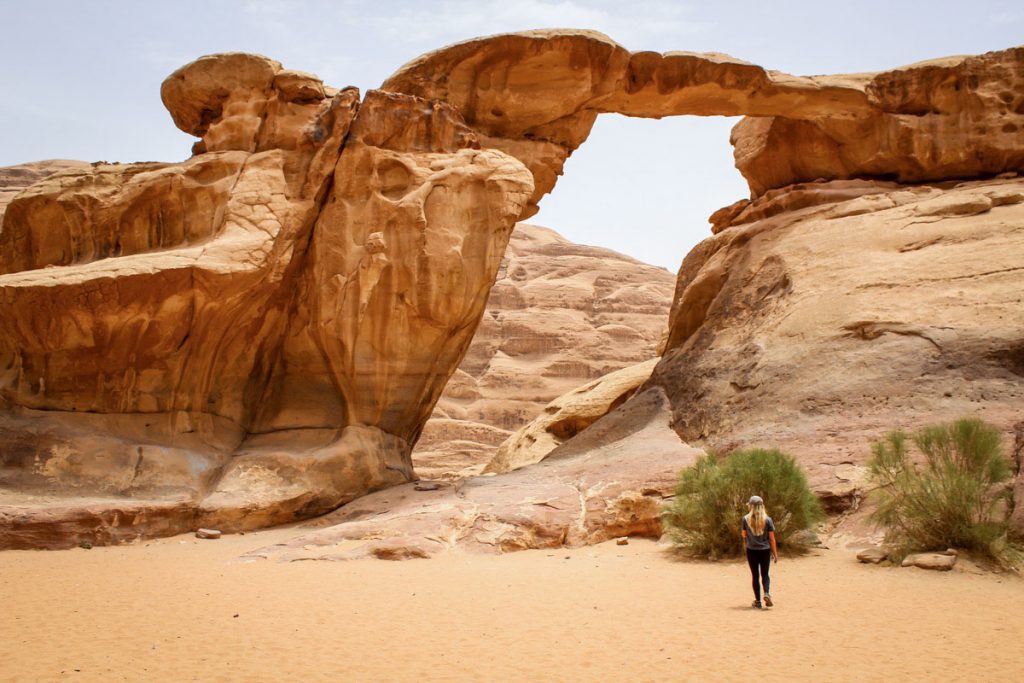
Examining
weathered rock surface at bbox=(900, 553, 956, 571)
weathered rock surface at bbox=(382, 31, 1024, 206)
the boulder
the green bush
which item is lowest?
the boulder

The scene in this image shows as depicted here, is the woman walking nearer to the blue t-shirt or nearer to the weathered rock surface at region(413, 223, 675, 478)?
the blue t-shirt

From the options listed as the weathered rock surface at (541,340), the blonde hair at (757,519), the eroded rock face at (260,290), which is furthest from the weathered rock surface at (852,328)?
the weathered rock surface at (541,340)

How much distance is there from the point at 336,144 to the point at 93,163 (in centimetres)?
447

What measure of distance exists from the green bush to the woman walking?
2.14 m

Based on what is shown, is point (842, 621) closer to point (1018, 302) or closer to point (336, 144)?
point (1018, 302)

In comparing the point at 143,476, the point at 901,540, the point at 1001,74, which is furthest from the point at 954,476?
the point at 1001,74

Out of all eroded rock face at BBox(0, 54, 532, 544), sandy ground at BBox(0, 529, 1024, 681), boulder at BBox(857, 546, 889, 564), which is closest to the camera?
sandy ground at BBox(0, 529, 1024, 681)

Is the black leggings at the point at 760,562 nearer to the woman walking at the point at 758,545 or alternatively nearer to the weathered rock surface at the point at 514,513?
the woman walking at the point at 758,545

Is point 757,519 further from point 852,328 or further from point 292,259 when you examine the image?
point 292,259

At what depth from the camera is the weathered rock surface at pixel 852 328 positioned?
38.5 ft

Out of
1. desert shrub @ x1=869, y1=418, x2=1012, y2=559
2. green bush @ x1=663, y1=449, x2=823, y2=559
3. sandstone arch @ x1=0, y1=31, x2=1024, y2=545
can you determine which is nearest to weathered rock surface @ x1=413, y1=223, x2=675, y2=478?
sandstone arch @ x1=0, y1=31, x2=1024, y2=545

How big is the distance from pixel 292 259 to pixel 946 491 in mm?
10351

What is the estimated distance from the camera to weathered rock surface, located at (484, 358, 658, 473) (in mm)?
20734

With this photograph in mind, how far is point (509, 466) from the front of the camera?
20.6 meters
